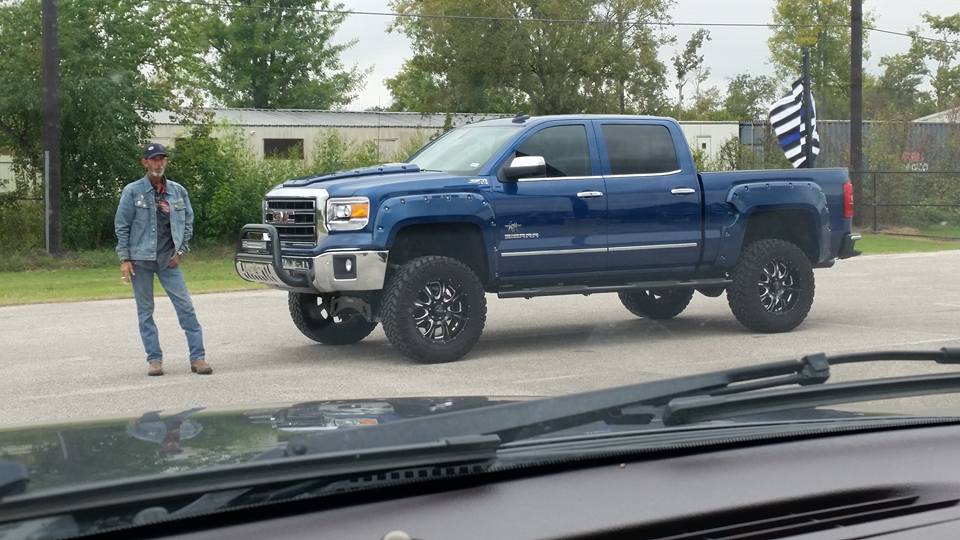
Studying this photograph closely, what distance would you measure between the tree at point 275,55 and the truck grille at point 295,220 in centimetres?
4972

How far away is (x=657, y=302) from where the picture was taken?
13.8 m

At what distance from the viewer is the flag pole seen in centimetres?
2739

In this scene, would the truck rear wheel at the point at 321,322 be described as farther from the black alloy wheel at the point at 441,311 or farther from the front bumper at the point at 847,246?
the front bumper at the point at 847,246

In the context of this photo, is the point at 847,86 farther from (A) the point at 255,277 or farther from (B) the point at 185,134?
(A) the point at 255,277

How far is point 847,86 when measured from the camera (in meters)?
71.7

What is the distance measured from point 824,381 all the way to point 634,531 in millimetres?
880

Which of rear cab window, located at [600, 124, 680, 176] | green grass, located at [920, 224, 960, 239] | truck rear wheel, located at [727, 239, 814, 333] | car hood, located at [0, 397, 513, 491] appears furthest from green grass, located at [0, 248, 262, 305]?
green grass, located at [920, 224, 960, 239]

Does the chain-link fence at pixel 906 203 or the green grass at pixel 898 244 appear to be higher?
the chain-link fence at pixel 906 203

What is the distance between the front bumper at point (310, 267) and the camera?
10508mm

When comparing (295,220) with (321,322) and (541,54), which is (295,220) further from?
(541,54)

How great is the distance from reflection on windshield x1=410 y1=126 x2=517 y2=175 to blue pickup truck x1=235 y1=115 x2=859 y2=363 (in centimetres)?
3

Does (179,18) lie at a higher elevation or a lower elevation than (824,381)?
higher

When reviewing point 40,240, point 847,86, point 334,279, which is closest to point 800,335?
point 334,279

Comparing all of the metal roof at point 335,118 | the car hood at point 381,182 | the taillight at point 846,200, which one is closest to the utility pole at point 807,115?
the taillight at point 846,200
